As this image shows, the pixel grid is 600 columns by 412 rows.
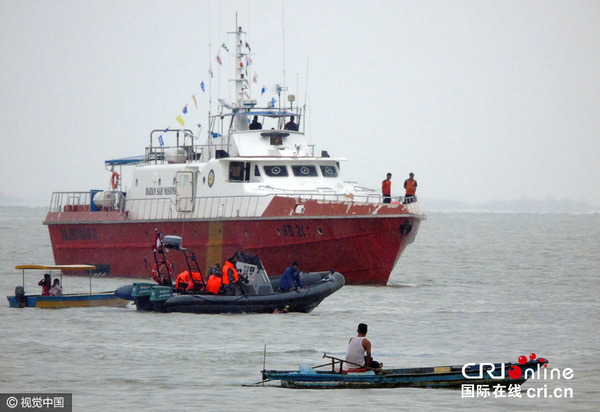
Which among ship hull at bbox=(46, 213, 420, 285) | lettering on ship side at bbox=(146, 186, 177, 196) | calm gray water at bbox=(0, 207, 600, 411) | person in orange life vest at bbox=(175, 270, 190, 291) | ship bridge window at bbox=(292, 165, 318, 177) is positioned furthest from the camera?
lettering on ship side at bbox=(146, 186, 177, 196)

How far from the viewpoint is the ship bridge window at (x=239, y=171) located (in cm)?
3534

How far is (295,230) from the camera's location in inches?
1296

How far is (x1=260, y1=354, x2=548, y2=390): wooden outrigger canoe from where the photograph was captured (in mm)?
18141

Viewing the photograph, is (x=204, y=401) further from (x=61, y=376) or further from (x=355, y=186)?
(x=355, y=186)

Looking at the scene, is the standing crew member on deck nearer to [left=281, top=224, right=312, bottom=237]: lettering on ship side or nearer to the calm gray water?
[left=281, top=224, right=312, bottom=237]: lettering on ship side

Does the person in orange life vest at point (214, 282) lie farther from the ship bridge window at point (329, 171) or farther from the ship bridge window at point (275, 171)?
the ship bridge window at point (329, 171)

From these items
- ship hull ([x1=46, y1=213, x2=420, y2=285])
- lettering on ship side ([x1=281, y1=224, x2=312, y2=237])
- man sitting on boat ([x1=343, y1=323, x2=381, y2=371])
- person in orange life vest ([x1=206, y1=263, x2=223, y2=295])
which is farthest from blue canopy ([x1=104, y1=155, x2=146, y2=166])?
man sitting on boat ([x1=343, y1=323, x2=381, y2=371])

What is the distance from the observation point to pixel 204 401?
1819 cm

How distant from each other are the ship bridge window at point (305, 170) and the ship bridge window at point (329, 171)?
0.38m

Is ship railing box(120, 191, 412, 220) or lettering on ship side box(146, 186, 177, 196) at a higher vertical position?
lettering on ship side box(146, 186, 177, 196)

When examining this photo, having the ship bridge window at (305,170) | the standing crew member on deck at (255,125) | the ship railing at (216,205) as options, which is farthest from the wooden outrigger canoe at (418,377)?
the standing crew member on deck at (255,125)

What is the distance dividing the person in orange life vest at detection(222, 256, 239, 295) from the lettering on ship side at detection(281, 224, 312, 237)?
224 inches

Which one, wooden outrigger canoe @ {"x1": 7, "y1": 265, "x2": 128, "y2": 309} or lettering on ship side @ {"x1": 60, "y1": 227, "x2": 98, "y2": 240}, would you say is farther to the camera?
lettering on ship side @ {"x1": 60, "y1": 227, "x2": 98, "y2": 240}

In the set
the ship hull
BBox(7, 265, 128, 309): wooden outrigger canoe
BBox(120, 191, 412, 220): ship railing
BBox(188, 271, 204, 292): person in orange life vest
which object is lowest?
BBox(7, 265, 128, 309): wooden outrigger canoe
